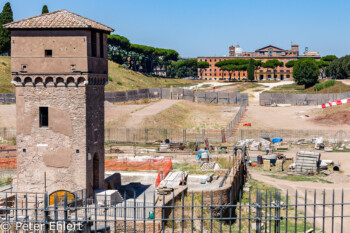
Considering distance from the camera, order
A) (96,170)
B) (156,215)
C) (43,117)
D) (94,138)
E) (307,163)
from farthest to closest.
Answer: (307,163) < (96,170) < (94,138) < (43,117) < (156,215)

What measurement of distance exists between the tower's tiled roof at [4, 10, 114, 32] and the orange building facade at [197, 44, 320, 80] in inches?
4951

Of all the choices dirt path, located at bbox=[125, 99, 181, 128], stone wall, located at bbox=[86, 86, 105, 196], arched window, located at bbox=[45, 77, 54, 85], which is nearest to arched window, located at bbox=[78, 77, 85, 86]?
stone wall, located at bbox=[86, 86, 105, 196]

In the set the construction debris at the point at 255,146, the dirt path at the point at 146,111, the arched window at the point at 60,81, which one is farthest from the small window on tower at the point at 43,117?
the dirt path at the point at 146,111

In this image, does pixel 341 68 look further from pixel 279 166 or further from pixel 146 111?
pixel 279 166

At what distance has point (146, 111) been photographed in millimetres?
64938

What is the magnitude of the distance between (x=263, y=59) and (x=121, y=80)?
8398 cm

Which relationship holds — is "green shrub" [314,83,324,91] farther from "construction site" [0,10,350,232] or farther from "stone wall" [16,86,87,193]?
"stone wall" [16,86,87,193]

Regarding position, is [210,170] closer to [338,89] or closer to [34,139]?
[34,139]

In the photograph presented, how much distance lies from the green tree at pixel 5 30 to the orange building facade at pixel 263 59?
259ft

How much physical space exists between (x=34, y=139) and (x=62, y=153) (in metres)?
1.52

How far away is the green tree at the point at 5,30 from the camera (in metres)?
81.2

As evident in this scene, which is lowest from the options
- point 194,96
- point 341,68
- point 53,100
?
point 194,96

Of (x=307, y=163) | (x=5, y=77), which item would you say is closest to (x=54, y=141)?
(x=307, y=163)

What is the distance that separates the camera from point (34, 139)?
25.8 metres
